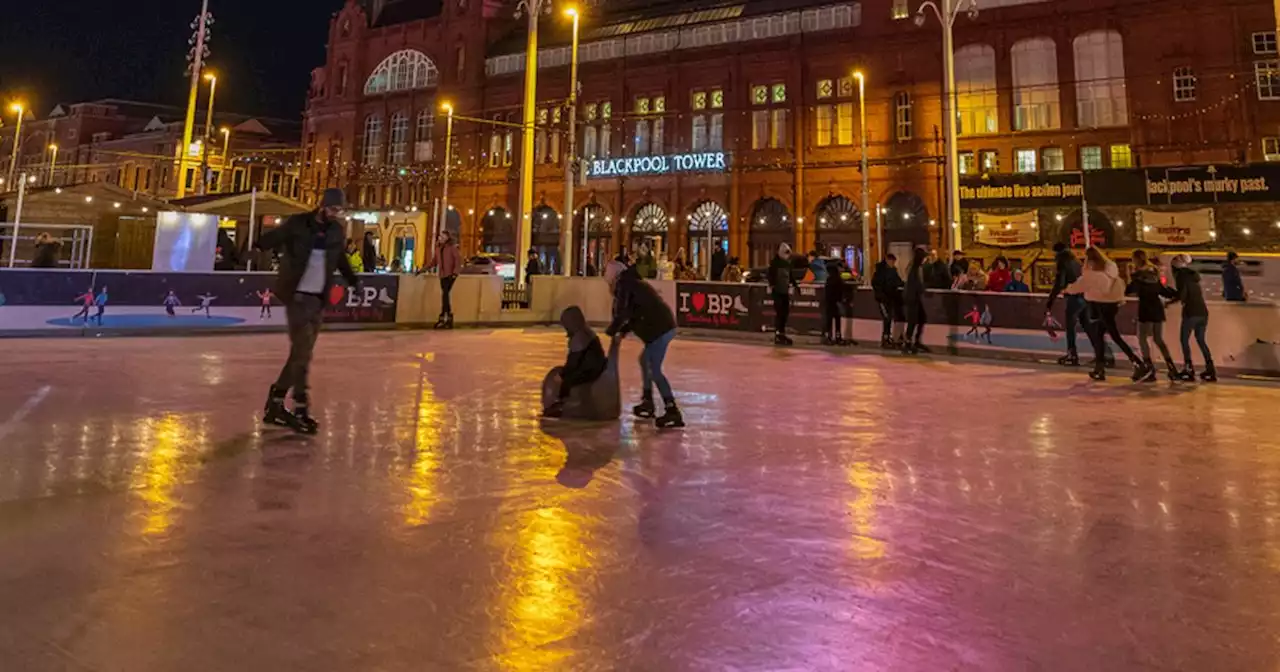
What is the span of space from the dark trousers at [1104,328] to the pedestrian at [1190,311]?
3.58 ft

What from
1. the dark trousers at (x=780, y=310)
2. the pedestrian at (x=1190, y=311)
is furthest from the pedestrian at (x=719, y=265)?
the pedestrian at (x=1190, y=311)

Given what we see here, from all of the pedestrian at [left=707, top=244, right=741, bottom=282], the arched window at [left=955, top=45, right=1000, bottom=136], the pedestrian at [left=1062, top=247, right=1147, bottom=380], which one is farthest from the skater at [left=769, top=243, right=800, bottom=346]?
the arched window at [left=955, top=45, right=1000, bottom=136]

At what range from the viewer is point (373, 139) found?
4769 centimetres

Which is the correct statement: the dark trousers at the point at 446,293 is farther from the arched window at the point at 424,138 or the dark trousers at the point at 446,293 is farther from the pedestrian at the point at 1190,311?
the arched window at the point at 424,138

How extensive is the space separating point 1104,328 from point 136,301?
17.1 m

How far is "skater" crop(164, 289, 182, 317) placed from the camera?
14.1m

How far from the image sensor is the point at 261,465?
4.75 m

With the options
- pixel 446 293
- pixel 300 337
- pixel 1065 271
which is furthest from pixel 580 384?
pixel 446 293

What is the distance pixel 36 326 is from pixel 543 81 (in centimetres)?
3346

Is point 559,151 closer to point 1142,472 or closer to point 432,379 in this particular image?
point 432,379

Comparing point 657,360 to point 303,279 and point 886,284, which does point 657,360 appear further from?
point 886,284

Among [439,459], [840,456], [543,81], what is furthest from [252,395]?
[543,81]

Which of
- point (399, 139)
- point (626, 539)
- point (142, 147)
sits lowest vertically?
point (626, 539)

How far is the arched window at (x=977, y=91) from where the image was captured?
104 ft
